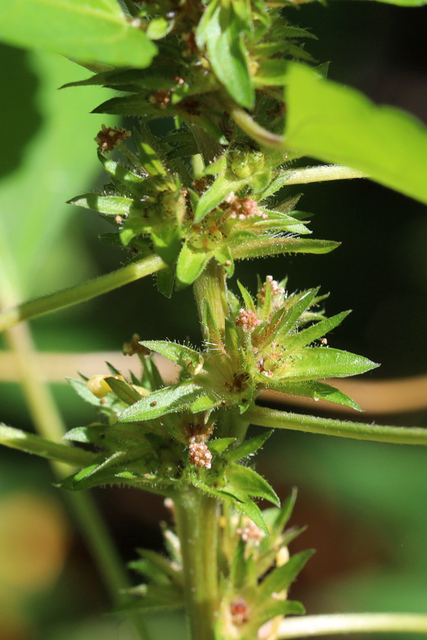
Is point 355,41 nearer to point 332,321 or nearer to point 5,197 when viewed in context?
point 5,197

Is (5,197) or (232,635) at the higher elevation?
(5,197)

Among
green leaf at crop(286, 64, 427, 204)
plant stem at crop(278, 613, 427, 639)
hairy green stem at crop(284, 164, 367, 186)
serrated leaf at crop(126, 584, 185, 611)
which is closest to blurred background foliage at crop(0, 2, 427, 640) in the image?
plant stem at crop(278, 613, 427, 639)

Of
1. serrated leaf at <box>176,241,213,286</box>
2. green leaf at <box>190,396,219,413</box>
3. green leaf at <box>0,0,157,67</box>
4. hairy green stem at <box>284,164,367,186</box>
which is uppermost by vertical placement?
green leaf at <box>0,0,157,67</box>

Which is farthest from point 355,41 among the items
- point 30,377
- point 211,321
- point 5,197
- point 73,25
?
point 73,25

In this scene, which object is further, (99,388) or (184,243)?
(99,388)

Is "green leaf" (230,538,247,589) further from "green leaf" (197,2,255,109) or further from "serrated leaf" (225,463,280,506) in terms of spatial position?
"green leaf" (197,2,255,109)

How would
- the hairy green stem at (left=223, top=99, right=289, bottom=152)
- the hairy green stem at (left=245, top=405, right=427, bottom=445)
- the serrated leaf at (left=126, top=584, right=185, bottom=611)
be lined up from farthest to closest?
the serrated leaf at (left=126, top=584, right=185, bottom=611)
the hairy green stem at (left=245, top=405, right=427, bottom=445)
the hairy green stem at (left=223, top=99, right=289, bottom=152)
